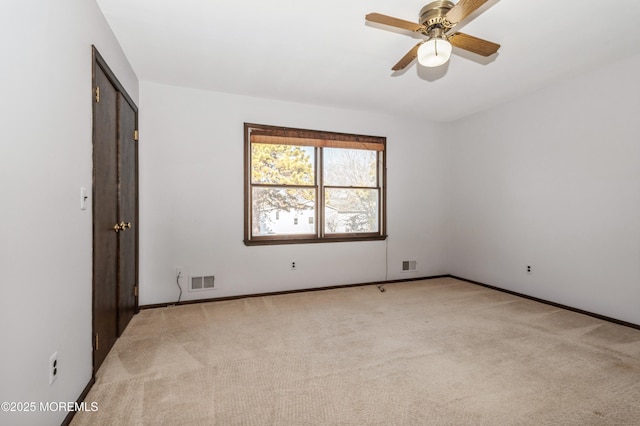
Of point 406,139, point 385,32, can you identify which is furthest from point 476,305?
point 385,32

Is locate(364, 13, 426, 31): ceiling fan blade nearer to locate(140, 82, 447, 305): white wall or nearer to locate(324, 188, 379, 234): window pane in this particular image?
locate(140, 82, 447, 305): white wall

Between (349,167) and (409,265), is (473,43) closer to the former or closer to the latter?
(349,167)

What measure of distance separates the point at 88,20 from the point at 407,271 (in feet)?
15.7

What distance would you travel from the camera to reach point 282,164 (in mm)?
4254

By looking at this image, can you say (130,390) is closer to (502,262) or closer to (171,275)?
(171,275)

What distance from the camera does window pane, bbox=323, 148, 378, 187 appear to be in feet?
14.9

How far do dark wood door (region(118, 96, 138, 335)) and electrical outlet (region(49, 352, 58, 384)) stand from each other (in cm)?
129

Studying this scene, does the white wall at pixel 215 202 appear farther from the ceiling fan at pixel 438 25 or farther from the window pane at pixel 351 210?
the ceiling fan at pixel 438 25

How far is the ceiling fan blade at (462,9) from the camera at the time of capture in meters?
1.83

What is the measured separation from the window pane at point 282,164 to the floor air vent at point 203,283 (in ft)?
4.53

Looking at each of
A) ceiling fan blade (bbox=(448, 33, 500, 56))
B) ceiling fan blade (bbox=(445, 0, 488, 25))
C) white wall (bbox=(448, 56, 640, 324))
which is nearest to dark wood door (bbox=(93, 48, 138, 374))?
ceiling fan blade (bbox=(445, 0, 488, 25))

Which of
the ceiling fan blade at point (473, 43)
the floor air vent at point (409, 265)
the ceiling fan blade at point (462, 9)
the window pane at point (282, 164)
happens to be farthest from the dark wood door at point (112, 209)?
the floor air vent at point (409, 265)

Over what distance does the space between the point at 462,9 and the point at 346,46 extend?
1.13m

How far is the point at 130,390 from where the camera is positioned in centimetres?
197
